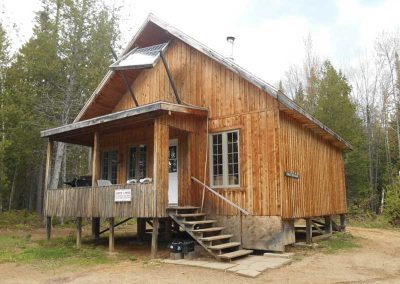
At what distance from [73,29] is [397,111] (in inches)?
961

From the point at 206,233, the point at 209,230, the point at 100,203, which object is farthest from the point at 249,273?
the point at 100,203

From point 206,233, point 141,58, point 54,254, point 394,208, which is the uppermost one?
point 141,58

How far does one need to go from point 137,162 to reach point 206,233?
436 cm

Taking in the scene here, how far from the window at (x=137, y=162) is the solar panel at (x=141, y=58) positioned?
3066mm

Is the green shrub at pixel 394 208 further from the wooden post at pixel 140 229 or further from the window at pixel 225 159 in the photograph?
the wooden post at pixel 140 229

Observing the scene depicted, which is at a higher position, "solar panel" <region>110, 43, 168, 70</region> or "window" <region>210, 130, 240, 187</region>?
"solar panel" <region>110, 43, 168, 70</region>

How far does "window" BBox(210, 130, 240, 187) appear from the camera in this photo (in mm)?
12156

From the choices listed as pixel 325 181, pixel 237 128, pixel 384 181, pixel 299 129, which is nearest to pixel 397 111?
pixel 384 181

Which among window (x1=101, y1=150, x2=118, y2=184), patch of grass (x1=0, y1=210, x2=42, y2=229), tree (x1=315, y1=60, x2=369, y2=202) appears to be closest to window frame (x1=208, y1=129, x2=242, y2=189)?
window (x1=101, y1=150, x2=118, y2=184)

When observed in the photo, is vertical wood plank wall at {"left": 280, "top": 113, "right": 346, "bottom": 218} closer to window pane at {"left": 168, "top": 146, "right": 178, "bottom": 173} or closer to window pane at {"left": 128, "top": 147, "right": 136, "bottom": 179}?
window pane at {"left": 168, "top": 146, "right": 178, "bottom": 173}

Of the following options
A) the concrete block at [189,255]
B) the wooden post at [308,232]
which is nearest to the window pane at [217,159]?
the concrete block at [189,255]

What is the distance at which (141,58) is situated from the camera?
13805 millimetres

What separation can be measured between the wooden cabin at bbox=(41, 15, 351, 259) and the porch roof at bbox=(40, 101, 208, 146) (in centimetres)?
4

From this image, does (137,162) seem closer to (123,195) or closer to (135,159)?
(135,159)
